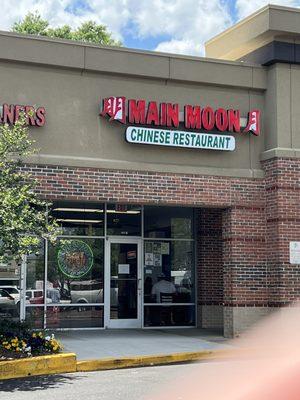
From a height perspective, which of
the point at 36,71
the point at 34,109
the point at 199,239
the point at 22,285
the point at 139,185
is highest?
the point at 36,71

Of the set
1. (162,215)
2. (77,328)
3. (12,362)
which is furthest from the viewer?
(162,215)

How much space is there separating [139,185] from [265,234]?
3.30 meters

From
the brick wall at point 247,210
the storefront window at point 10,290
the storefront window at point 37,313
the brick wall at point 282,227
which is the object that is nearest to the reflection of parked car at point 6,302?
the storefront window at point 10,290

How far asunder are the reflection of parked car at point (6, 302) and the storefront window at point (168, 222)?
159 inches

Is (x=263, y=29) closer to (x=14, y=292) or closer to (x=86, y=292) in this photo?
(x=86, y=292)

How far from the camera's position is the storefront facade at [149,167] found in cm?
1321

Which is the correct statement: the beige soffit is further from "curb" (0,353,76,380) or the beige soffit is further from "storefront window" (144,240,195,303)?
"curb" (0,353,76,380)

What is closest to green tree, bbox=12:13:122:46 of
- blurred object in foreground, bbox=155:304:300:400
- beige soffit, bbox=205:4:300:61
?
beige soffit, bbox=205:4:300:61

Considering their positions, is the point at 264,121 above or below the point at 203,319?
above

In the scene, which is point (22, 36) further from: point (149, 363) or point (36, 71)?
point (149, 363)

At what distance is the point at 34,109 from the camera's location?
1296 cm

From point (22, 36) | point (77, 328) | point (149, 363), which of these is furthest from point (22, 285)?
point (22, 36)

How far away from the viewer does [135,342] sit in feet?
42.8

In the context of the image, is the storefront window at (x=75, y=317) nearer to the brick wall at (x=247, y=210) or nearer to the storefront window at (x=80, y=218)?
the storefront window at (x=80, y=218)
